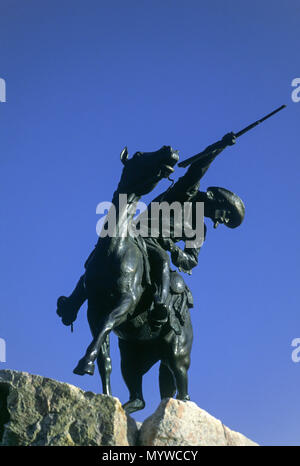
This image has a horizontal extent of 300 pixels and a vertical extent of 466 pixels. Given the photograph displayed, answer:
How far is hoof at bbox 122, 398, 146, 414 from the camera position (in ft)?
25.4

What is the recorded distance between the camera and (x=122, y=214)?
7.73m

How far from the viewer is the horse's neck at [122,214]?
7570 millimetres

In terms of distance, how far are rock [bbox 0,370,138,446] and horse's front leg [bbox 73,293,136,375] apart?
496mm

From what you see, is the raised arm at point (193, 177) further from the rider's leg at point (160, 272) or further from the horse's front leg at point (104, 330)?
the horse's front leg at point (104, 330)

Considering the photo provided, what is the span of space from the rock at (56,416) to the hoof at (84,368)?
1.53ft

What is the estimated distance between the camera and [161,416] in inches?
225

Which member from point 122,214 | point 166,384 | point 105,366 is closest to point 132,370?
point 166,384

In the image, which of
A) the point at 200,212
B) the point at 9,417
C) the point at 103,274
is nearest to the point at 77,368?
the point at 9,417

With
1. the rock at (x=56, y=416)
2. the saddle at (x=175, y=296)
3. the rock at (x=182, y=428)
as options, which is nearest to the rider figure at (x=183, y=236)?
the saddle at (x=175, y=296)

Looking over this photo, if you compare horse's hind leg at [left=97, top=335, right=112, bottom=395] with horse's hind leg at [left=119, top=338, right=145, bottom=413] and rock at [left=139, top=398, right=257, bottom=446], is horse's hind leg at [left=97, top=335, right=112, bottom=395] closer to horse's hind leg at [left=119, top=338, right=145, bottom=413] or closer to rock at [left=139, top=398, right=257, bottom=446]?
horse's hind leg at [left=119, top=338, right=145, bottom=413]

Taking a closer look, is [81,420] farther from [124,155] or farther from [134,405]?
[124,155]

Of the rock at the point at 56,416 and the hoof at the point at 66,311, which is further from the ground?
the hoof at the point at 66,311

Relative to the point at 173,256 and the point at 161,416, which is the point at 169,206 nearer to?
the point at 173,256
